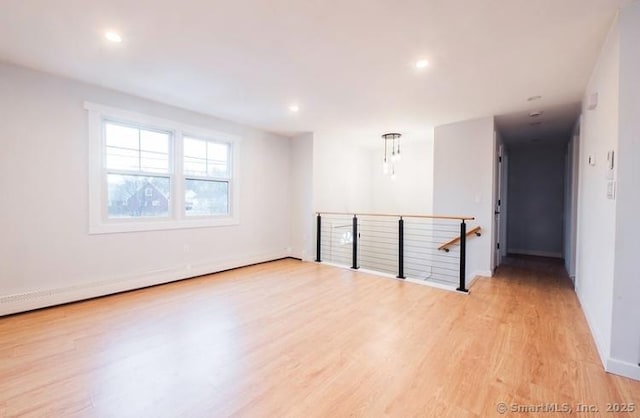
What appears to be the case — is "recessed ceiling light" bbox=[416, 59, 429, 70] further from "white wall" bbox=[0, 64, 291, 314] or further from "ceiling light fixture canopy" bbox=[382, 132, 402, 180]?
"white wall" bbox=[0, 64, 291, 314]

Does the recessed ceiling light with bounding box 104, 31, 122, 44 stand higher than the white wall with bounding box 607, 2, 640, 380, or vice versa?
the recessed ceiling light with bounding box 104, 31, 122, 44

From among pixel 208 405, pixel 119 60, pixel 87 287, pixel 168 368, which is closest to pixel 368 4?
pixel 119 60

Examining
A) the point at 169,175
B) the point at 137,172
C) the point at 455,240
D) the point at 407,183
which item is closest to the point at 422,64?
the point at 455,240

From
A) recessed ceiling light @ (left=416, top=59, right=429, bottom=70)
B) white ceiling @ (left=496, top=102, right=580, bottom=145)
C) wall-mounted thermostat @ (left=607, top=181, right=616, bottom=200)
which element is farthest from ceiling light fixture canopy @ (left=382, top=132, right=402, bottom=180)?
wall-mounted thermostat @ (left=607, top=181, right=616, bottom=200)

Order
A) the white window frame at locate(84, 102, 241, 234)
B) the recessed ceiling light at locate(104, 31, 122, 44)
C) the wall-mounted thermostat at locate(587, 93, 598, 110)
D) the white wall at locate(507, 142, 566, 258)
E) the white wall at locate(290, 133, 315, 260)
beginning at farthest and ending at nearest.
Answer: the white wall at locate(507, 142, 566, 258), the white wall at locate(290, 133, 315, 260), the white window frame at locate(84, 102, 241, 234), the wall-mounted thermostat at locate(587, 93, 598, 110), the recessed ceiling light at locate(104, 31, 122, 44)

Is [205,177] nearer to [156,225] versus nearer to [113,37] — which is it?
[156,225]

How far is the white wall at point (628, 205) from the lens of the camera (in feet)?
6.04

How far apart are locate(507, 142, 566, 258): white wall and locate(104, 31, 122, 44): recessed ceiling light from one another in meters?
7.24

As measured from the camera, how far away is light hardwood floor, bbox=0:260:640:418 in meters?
1.64

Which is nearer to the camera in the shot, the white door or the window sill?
the window sill

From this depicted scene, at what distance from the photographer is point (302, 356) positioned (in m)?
2.12

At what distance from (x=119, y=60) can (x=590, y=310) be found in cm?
513

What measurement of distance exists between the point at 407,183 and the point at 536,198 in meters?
2.95

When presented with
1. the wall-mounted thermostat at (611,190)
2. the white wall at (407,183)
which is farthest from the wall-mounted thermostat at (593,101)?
the white wall at (407,183)
